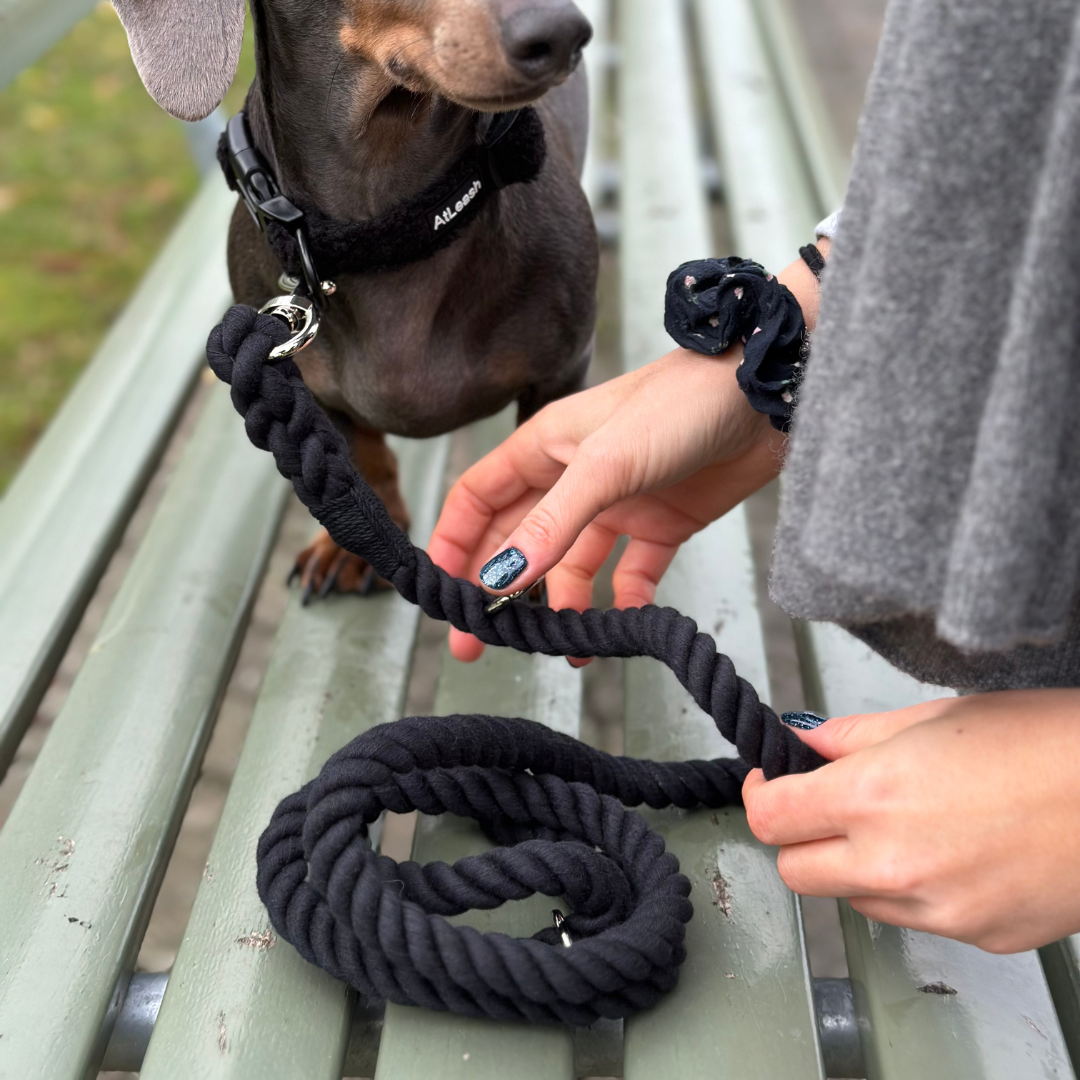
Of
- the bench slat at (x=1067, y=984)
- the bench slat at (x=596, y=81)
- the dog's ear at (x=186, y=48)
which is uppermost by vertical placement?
the dog's ear at (x=186, y=48)

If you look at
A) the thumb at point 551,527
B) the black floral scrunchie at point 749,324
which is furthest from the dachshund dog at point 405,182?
the thumb at point 551,527

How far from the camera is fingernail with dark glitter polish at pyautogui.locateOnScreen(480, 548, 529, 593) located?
94cm

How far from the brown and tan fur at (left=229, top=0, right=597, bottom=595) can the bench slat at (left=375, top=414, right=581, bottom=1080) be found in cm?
23

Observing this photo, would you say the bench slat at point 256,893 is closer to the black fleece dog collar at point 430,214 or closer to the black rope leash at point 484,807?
the black rope leash at point 484,807

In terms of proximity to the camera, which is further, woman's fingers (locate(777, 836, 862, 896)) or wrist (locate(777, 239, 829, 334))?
wrist (locate(777, 239, 829, 334))

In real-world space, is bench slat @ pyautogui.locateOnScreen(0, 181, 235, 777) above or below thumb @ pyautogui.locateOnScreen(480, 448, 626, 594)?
below

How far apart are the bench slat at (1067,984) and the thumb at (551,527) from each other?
0.48 m

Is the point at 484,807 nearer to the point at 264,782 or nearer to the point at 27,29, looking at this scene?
the point at 264,782

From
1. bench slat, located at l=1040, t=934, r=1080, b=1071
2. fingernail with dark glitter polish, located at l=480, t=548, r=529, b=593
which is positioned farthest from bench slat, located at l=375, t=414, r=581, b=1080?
bench slat, located at l=1040, t=934, r=1080, b=1071

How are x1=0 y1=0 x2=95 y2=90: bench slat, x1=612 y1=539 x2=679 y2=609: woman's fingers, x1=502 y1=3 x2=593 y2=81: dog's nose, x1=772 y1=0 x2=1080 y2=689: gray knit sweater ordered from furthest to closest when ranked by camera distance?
x1=0 y1=0 x2=95 y2=90: bench slat
x1=612 y1=539 x2=679 y2=609: woman's fingers
x1=502 y1=3 x2=593 y2=81: dog's nose
x1=772 y1=0 x2=1080 y2=689: gray knit sweater

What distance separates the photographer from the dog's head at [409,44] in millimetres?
933

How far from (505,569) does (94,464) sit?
0.76 metres

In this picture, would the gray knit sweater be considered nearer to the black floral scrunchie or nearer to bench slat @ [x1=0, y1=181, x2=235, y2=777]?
the black floral scrunchie

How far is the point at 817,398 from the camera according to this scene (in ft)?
2.27
